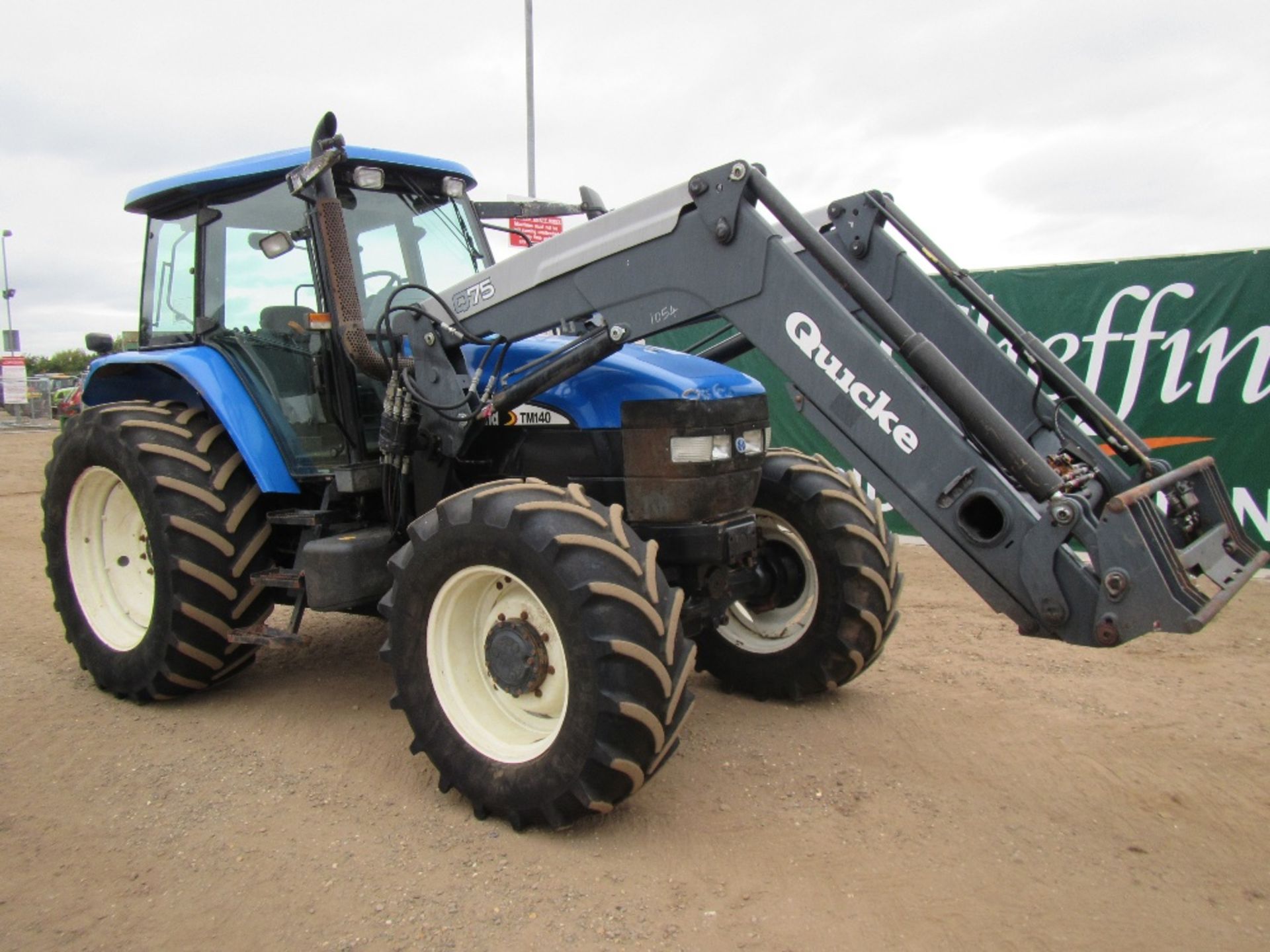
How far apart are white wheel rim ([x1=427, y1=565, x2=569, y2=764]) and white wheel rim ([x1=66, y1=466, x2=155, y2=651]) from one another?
2.09 m

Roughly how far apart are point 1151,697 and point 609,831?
2.88 metres

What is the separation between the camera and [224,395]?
427 centimetres

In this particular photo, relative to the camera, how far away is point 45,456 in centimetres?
1620

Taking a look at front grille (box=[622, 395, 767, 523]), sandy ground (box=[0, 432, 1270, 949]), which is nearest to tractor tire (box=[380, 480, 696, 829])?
sandy ground (box=[0, 432, 1270, 949])

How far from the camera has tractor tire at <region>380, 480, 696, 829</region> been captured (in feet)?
9.93

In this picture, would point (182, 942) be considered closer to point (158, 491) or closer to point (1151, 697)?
point (158, 491)

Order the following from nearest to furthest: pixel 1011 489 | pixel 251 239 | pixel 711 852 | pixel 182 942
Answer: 1. pixel 182 942
2. pixel 1011 489
3. pixel 711 852
4. pixel 251 239

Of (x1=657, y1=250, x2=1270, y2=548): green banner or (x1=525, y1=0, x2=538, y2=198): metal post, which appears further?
(x1=525, y1=0, x2=538, y2=198): metal post

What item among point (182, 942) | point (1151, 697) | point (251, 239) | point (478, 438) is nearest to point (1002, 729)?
point (1151, 697)

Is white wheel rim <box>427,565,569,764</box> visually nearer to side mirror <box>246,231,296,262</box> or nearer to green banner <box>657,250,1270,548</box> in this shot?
side mirror <box>246,231,296,262</box>

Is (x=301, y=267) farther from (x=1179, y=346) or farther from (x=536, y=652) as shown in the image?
(x=1179, y=346)

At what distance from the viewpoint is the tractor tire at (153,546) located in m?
4.24

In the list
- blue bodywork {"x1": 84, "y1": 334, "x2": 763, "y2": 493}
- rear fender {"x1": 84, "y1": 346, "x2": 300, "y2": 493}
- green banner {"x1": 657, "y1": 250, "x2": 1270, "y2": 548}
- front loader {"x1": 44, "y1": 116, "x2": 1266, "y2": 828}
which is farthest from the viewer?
green banner {"x1": 657, "y1": 250, "x2": 1270, "y2": 548}

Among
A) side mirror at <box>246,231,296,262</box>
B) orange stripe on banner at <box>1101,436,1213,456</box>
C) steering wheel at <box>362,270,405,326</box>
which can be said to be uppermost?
side mirror at <box>246,231,296,262</box>
